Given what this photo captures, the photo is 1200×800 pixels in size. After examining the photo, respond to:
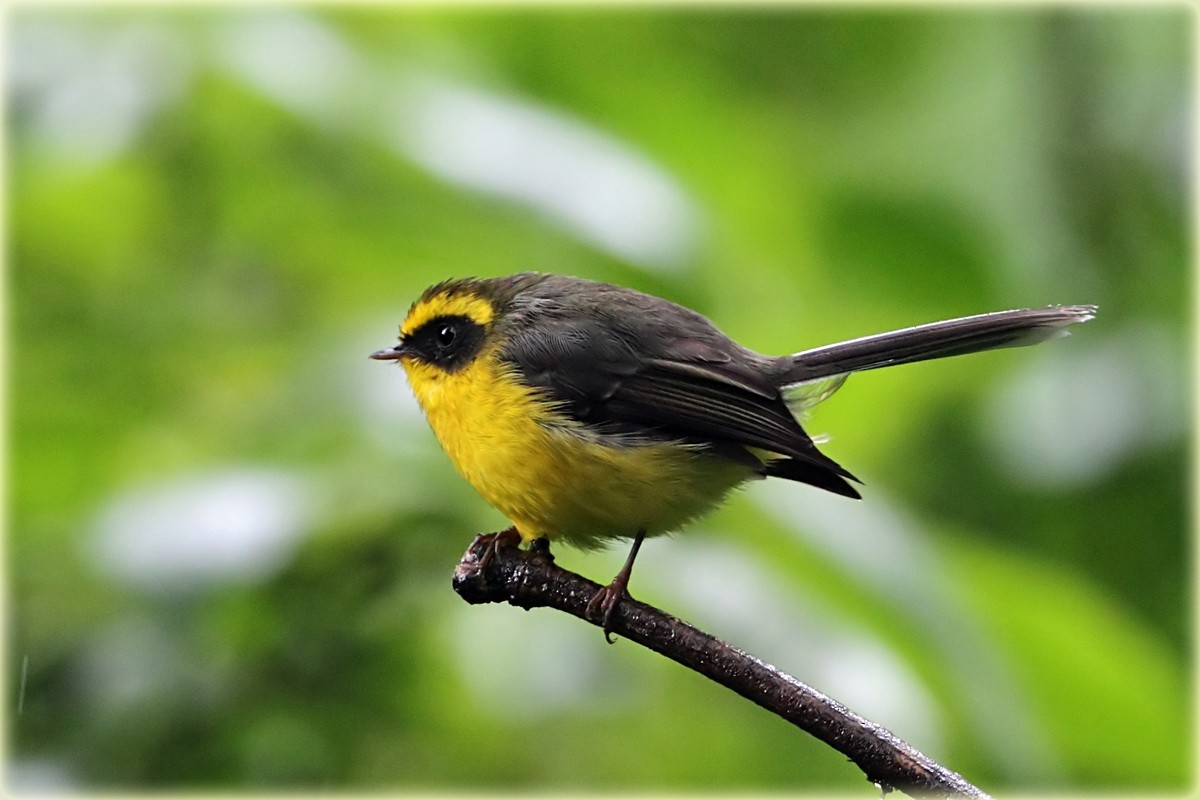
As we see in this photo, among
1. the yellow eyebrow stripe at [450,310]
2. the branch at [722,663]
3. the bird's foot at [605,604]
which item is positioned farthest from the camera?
the yellow eyebrow stripe at [450,310]

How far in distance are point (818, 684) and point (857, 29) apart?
10.9 feet

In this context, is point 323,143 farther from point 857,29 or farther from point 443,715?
point 857,29

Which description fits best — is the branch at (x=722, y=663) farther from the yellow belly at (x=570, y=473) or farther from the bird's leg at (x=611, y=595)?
the yellow belly at (x=570, y=473)

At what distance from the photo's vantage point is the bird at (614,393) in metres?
3.11

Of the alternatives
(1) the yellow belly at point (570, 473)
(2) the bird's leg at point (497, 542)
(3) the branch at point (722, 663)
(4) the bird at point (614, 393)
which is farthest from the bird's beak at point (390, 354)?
(3) the branch at point (722, 663)

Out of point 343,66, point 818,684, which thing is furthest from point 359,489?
point 343,66

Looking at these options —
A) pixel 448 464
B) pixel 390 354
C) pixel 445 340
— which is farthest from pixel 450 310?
pixel 448 464

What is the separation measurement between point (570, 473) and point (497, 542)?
469 mm

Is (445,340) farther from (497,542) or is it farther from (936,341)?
(936,341)

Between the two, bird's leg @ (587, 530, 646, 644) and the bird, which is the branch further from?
the bird

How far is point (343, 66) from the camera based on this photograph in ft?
12.1

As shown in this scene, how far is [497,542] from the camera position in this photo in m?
2.70

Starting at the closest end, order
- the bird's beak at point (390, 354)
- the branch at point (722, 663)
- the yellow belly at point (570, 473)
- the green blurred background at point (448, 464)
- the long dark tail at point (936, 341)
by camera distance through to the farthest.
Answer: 1. the branch at point (722, 663)
2. the green blurred background at point (448, 464)
3. the yellow belly at point (570, 473)
4. the long dark tail at point (936, 341)
5. the bird's beak at point (390, 354)

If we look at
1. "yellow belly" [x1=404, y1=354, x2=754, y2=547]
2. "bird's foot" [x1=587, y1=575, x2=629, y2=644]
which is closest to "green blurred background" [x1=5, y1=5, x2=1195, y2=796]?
"yellow belly" [x1=404, y1=354, x2=754, y2=547]
